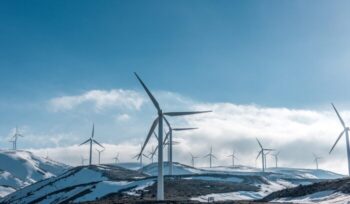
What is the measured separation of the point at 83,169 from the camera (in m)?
190

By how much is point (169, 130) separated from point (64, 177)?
235ft

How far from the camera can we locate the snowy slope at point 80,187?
11975 cm

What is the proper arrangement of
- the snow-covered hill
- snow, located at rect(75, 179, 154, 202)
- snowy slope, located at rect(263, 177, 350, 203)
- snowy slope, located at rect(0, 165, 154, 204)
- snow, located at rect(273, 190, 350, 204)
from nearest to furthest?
snow, located at rect(273, 190, 350, 204) → snowy slope, located at rect(263, 177, 350, 203) → the snow-covered hill → snow, located at rect(75, 179, 154, 202) → snowy slope, located at rect(0, 165, 154, 204)

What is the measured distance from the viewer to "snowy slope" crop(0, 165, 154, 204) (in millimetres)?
119750

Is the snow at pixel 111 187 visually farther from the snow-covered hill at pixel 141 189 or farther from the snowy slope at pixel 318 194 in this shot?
the snowy slope at pixel 318 194

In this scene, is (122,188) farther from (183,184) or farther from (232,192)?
(232,192)

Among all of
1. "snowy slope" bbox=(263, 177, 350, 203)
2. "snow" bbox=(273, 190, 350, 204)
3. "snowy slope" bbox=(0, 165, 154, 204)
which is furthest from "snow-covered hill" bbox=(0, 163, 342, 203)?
"snow" bbox=(273, 190, 350, 204)

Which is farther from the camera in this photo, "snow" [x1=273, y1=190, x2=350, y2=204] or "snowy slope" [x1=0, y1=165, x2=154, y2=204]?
"snowy slope" [x1=0, y1=165, x2=154, y2=204]

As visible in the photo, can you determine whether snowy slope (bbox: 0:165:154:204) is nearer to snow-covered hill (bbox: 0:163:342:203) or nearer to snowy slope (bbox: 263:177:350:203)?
snow-covered hill (bbox: 0:163:342:203)

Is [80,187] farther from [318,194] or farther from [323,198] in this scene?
[323,198]

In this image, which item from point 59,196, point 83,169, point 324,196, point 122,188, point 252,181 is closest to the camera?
point 324,196

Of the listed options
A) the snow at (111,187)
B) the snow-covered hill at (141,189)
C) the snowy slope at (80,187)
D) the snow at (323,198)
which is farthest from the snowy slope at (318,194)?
the snow at (111,187)

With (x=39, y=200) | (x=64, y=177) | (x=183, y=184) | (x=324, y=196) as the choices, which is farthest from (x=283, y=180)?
(x=324, y=196)

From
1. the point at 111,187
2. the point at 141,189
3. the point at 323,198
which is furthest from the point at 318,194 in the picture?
the point at 111,187
